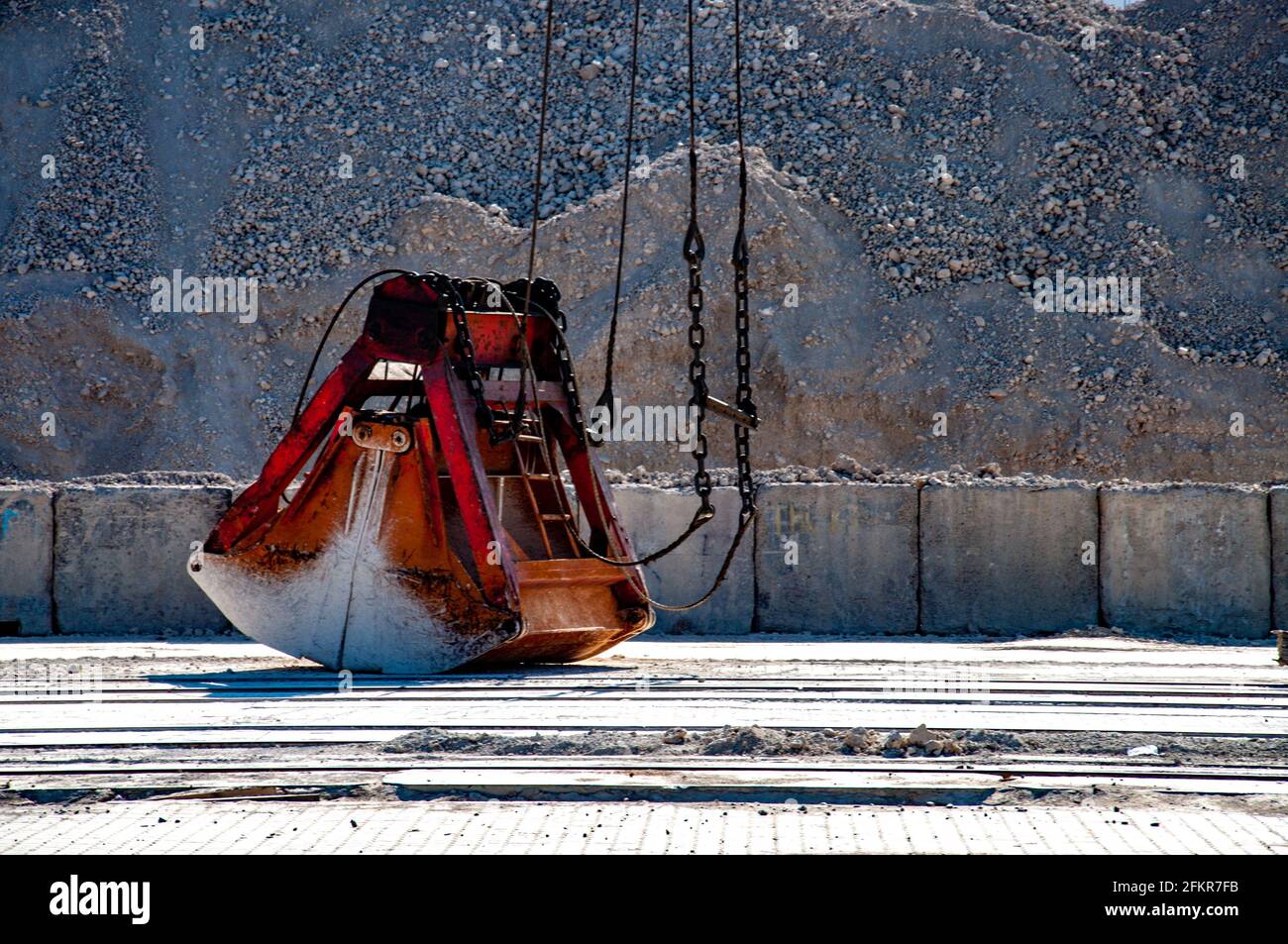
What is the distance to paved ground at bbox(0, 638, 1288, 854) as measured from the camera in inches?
186

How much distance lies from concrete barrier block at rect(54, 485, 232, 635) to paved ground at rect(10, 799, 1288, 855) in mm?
8134

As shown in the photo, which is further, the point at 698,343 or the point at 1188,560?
the point at 1188,560

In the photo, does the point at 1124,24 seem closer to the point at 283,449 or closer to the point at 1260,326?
the point at 1260,326

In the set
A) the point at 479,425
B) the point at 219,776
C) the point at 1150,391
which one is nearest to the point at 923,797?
the point at 219,776

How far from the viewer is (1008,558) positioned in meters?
13.0

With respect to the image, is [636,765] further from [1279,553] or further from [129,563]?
[1279,553]

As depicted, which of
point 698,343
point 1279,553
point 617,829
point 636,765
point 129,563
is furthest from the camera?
point 129,563

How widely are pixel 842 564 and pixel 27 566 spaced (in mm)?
7035

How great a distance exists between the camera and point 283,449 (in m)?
10.0

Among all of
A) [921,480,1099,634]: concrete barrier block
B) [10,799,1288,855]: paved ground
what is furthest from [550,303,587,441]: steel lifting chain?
[10,799,1288,855]: paved ground

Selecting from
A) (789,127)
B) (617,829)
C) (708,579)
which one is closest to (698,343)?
(617,829)

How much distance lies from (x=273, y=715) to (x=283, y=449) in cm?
297

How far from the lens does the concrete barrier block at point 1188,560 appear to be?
12.7m

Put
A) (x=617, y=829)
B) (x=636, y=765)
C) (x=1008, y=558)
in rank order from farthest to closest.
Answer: (x=1008, y=558) < (x=636, y=765) < (x=617, y=829)
